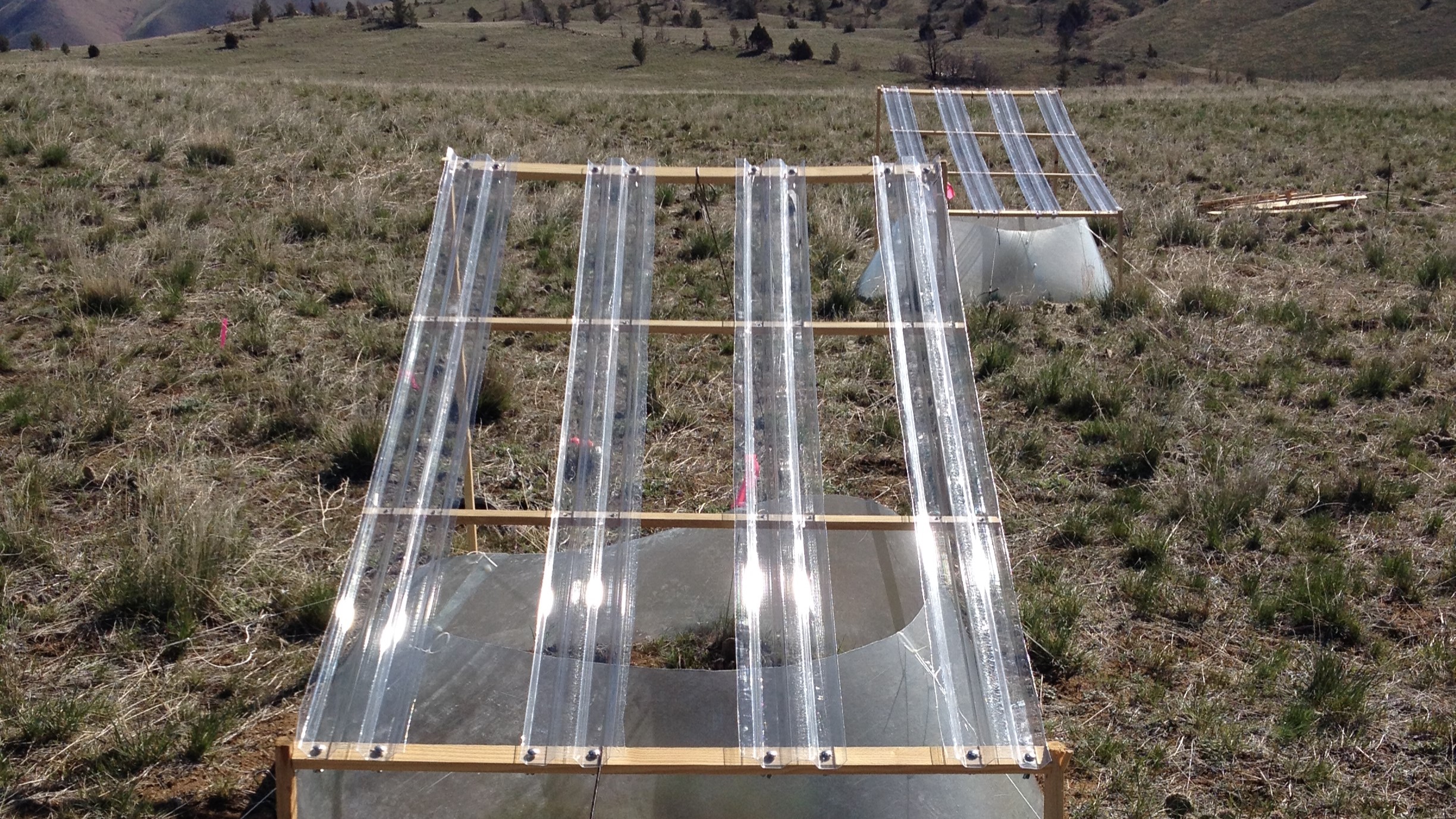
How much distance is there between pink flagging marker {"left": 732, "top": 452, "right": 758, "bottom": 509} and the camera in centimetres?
281

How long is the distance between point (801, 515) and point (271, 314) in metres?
4.21

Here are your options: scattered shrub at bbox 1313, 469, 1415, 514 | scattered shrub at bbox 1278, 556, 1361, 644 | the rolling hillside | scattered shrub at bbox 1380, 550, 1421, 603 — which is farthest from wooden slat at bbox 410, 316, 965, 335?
the rolling hillside

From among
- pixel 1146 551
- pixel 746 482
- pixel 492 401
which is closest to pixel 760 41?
pixel 492 401

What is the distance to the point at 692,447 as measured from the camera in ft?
16.1

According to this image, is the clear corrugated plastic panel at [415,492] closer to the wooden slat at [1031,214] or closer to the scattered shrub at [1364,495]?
the scattered shrub at [1364,495]

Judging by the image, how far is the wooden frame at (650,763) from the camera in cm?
205

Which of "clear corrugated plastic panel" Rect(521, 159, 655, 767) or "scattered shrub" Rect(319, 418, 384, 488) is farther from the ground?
"clear corrugated plastic panel" Rect(521, 159, 655, 767)

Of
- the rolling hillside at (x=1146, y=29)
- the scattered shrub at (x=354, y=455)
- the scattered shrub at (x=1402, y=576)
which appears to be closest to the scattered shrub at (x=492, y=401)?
the scattered shrub at (x=354, y=455)

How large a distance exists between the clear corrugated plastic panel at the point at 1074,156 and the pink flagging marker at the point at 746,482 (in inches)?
196

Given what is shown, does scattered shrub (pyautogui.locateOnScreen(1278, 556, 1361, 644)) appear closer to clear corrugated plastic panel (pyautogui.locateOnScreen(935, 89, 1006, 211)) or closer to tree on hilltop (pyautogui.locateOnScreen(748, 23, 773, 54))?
clear corrugated plastic panel (pyautogui.locateOnScreen(935, 89, 1006, 211))

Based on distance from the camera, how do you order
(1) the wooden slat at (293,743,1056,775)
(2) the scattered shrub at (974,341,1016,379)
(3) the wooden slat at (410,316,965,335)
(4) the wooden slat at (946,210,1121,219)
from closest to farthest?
(1) the wooden slat at (293,743,1056,775) → (3) the wooden slat at (410,316,965,335) → (2) the scattered shrub at (974,341,1016,379) → (4) the wooden slat at (946,210,1121,219)

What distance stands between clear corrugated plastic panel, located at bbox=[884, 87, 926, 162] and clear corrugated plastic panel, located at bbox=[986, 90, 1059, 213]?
2.14 ft

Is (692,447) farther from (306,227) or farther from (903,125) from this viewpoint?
(903,125)

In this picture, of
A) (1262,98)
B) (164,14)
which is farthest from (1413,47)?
(164,14)
